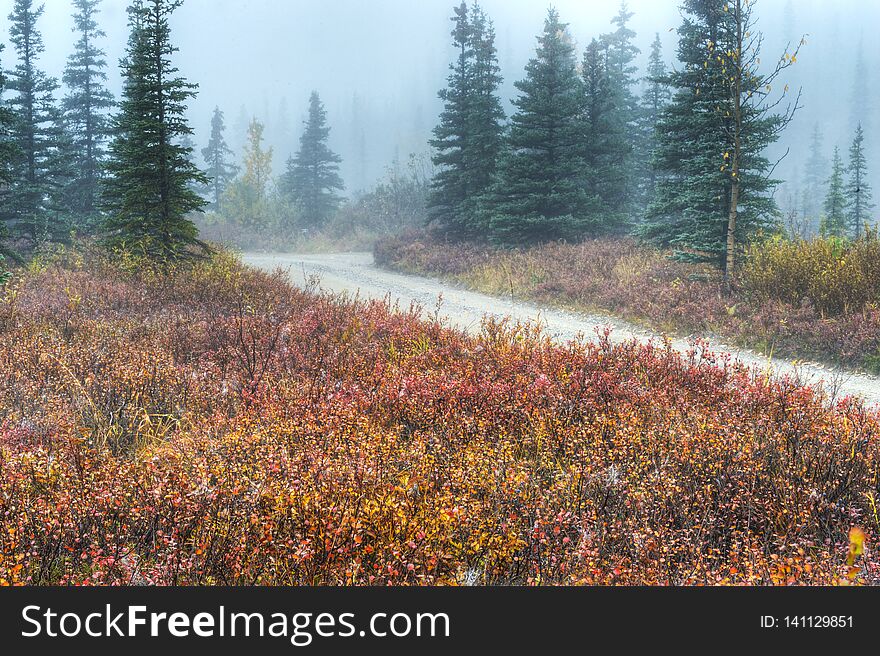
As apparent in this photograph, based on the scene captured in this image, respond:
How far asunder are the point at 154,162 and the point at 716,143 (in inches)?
605

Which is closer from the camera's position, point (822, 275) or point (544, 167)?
point (822, 275)

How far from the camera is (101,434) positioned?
16.4 feet

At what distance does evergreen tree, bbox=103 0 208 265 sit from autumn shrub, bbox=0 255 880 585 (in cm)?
919

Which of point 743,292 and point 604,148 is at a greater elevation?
point 604,148

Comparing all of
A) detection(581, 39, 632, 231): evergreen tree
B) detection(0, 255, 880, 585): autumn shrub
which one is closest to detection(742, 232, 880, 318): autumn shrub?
detection(0, 255, 880, 585): autumn shrub

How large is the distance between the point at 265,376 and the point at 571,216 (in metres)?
18.9

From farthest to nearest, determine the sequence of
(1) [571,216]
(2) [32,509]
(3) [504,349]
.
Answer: (1) [571,216], (3) [504,349], (2) [32,509]

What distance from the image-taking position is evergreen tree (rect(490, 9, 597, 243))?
78.5 feet

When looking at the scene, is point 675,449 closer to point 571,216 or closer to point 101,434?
point 101,434

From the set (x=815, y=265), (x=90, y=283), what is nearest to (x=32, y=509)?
(x=90, y=283)

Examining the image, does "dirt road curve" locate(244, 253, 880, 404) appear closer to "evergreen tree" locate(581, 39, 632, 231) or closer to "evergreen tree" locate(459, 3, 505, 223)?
"evergreen tree" locate(459, 3, 505, 223)

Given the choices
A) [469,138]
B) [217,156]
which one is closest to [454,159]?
[469,138]

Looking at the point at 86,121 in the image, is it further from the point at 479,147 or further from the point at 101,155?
the point at 479,147

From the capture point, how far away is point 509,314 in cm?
1449
